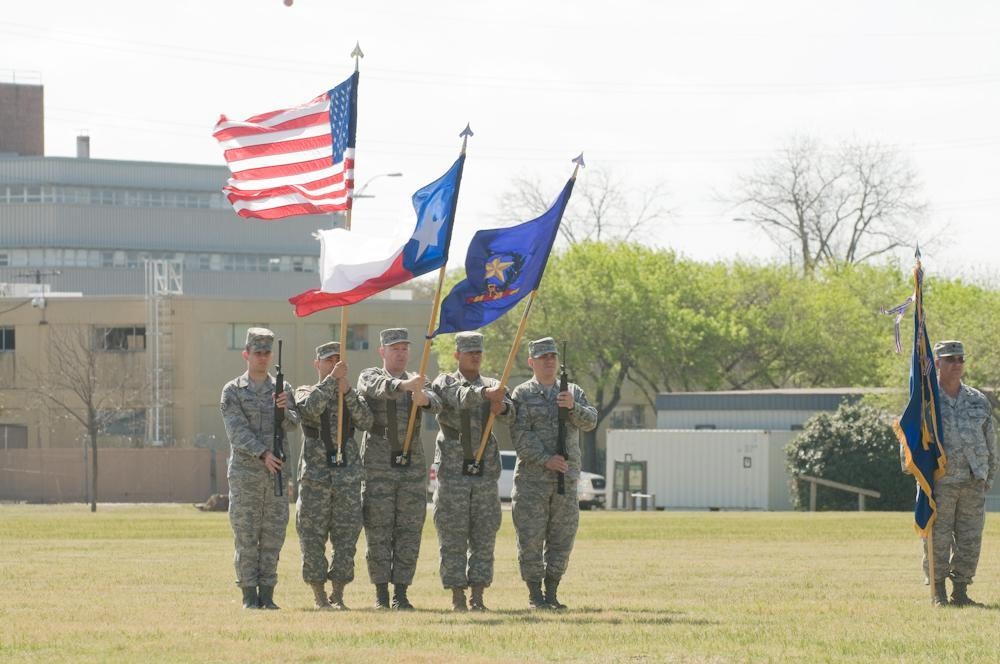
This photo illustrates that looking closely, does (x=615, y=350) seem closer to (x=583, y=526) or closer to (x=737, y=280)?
(x=737, y=280)

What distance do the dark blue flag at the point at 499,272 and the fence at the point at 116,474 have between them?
160ft

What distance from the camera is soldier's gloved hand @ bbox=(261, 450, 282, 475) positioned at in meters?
14.0

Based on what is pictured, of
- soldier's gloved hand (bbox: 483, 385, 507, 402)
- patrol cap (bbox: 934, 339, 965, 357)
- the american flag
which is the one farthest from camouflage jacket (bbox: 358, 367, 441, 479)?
patrol cap (bbox: 934, 339, 965, 357)

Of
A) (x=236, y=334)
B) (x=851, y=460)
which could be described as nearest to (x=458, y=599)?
(x=851, y=460)

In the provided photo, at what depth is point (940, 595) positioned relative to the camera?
14.8 meters

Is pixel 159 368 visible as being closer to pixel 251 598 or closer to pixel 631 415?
pixel 631 415

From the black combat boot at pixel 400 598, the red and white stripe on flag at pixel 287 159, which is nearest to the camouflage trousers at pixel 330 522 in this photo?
the black combat boot at pixel 400 598

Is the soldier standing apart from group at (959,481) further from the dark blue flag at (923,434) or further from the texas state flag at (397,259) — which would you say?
the texas state flag at (397,259)

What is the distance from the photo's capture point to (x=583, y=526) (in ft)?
113

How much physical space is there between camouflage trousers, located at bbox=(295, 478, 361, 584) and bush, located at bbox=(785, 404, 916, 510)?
35931 millimetres

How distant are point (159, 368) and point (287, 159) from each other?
5814cm

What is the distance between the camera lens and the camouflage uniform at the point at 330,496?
14.4 metres

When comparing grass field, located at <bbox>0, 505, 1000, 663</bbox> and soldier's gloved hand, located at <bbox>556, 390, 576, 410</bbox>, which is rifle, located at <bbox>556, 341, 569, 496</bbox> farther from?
grass field, located at <bbox>0, 505, 1000, 663</bbox>

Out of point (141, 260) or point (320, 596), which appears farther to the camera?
point (141, 260)
